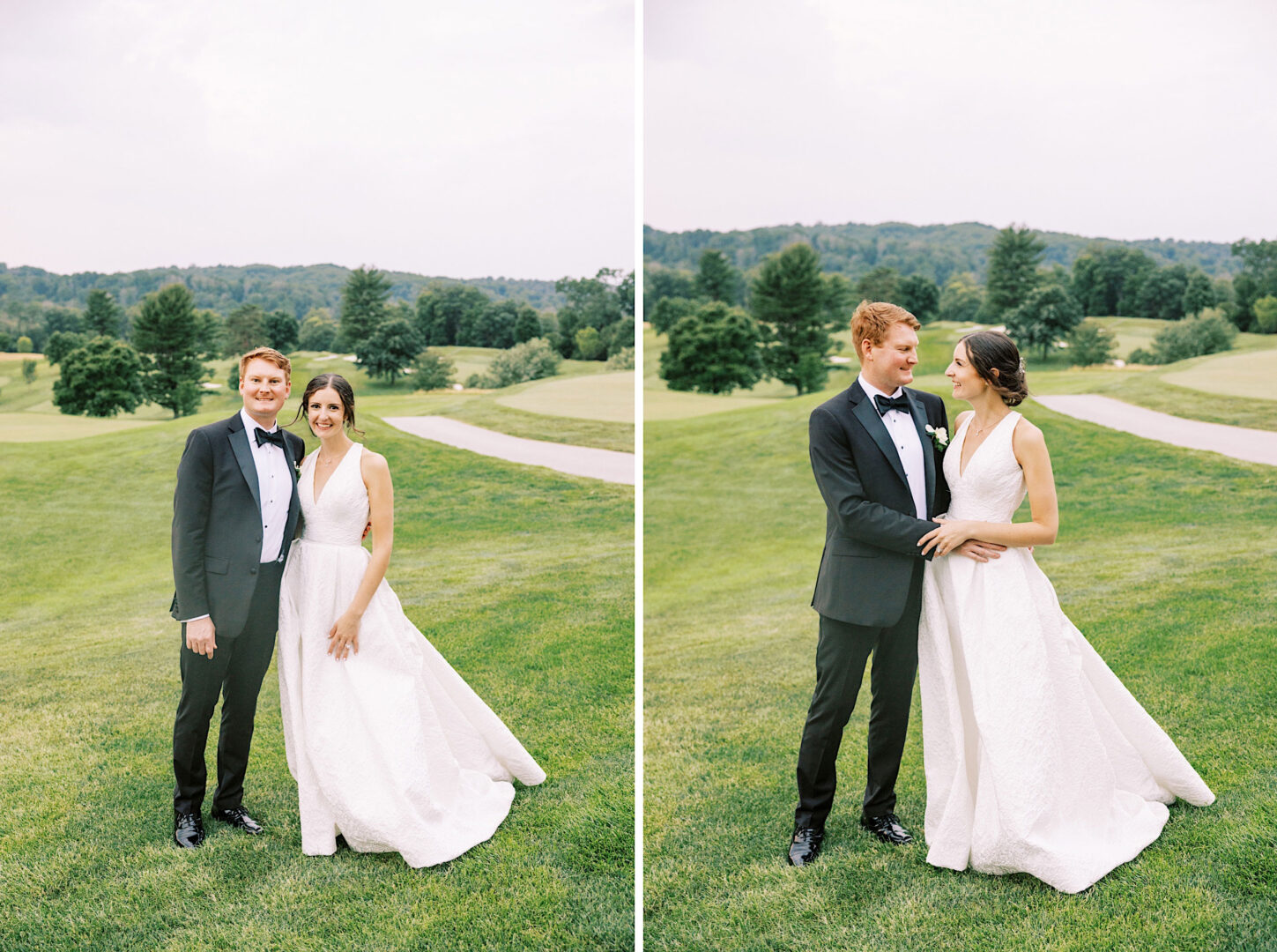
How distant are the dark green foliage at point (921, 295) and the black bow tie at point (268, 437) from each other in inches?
632

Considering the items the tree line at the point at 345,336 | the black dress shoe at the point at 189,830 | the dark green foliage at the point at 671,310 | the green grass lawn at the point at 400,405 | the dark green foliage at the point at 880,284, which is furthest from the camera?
the dark green foliage at the point at 671,310

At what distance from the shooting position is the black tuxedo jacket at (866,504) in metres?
3.13

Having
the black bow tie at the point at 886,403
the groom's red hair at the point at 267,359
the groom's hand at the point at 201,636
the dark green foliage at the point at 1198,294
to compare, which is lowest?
the groom's hand at the point at 201,636

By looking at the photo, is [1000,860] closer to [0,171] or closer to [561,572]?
[561,572]

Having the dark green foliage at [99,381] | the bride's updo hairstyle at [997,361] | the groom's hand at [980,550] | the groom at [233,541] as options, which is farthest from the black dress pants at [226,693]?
the dark green foliage at [99,381]

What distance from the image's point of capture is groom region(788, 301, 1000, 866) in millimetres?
3150

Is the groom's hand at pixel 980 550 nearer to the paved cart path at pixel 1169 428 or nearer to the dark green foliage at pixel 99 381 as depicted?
the paved cart path at pixel 1169 428

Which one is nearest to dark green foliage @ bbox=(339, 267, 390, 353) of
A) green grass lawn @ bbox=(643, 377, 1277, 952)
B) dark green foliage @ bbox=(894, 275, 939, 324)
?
green grass lawn @ bbox=(643, 377, 1277, 952)

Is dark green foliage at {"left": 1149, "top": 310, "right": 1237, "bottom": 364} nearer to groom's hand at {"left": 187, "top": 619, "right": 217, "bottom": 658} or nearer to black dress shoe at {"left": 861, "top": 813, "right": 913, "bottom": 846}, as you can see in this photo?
black dress shoe at {"left": 861, "top": 813, "right": 913, "bottom": 846}

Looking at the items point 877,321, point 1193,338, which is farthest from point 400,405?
point 1193,338

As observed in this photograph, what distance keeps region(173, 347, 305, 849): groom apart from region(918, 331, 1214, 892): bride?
91.5 inches

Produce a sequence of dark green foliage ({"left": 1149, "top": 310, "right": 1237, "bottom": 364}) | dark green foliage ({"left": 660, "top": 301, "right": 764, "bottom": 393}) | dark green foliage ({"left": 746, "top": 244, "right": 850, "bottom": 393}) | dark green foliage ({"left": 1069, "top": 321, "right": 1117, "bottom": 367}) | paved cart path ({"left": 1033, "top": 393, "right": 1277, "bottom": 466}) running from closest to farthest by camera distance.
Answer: paved cart path ({"left": 1033, "top": 393, "right": 1277, "bottom": 466}) < dark green foliage ({"left": 1149, "top": 310, "right": 1237, "bottom": 364}) < dark green foliage ({"left": 1069, "top": 321, "right": 1117, "bottom": 367}) < dark green foliage ({"left": 746, "top": 244, "right": 850, "bottom": 393}) < dark green foliage ({"left": 660, "top": 301, "right": 764, "bottom": 393})

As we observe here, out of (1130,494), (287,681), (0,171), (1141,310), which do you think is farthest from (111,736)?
(1141,310)

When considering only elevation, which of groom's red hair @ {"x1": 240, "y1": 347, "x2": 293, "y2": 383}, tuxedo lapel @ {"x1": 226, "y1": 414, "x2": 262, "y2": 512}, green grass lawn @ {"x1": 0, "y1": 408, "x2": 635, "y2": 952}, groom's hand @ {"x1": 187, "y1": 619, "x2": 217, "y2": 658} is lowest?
green grass lawn @ {"x1": 0, "y1": 408, "x2": 635, "y2": 952}
